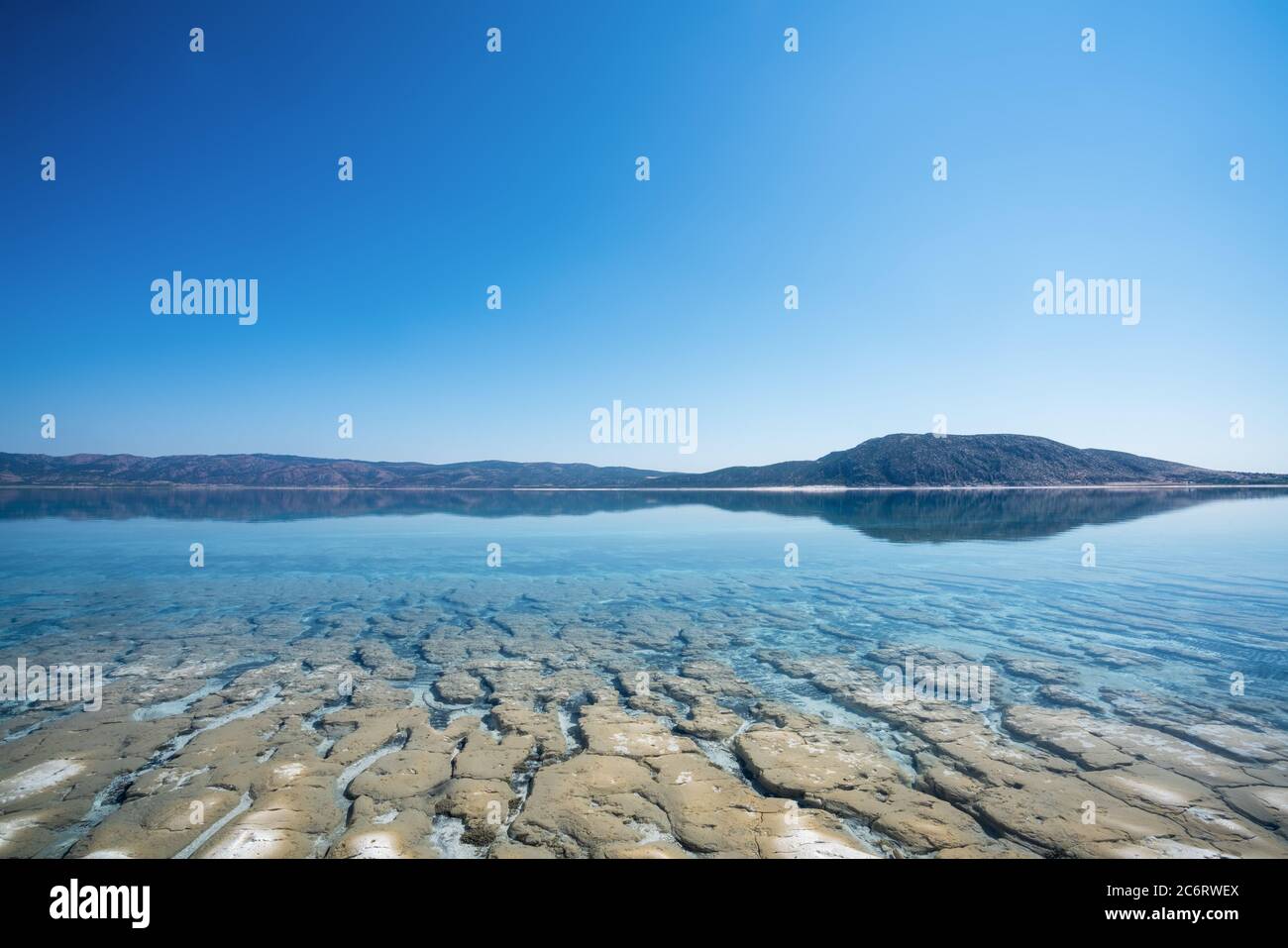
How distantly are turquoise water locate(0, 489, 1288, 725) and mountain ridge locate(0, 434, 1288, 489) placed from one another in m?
119

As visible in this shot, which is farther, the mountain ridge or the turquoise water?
the mountain ridge

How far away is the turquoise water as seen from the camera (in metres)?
11.8

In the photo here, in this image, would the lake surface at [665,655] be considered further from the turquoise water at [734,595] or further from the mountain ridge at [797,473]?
the mountain ridge at [797,473]

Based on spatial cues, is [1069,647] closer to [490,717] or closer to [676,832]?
[676,832]

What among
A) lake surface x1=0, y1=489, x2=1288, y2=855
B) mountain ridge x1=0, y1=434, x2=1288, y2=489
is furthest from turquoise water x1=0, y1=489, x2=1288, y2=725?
mountain ridge x1=0, y1=434, x2=1288, y2=489

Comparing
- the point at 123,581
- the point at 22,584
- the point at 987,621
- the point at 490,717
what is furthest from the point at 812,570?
the point at 22,584

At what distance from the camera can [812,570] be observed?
22047 millimetres

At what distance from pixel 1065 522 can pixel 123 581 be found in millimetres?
54649

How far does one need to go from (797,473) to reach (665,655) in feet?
523

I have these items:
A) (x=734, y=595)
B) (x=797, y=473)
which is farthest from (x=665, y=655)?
(x=797, y=473)

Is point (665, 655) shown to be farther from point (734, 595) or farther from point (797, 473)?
point (797, 473)

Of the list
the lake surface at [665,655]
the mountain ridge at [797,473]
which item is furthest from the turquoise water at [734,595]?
the mountain ridge at [797,473]

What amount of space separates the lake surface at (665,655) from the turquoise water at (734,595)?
13 centimetres

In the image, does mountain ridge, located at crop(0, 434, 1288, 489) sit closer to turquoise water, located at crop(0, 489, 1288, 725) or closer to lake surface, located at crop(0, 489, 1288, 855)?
turquoise water, located at crop(0, 489, 1288, 725)
